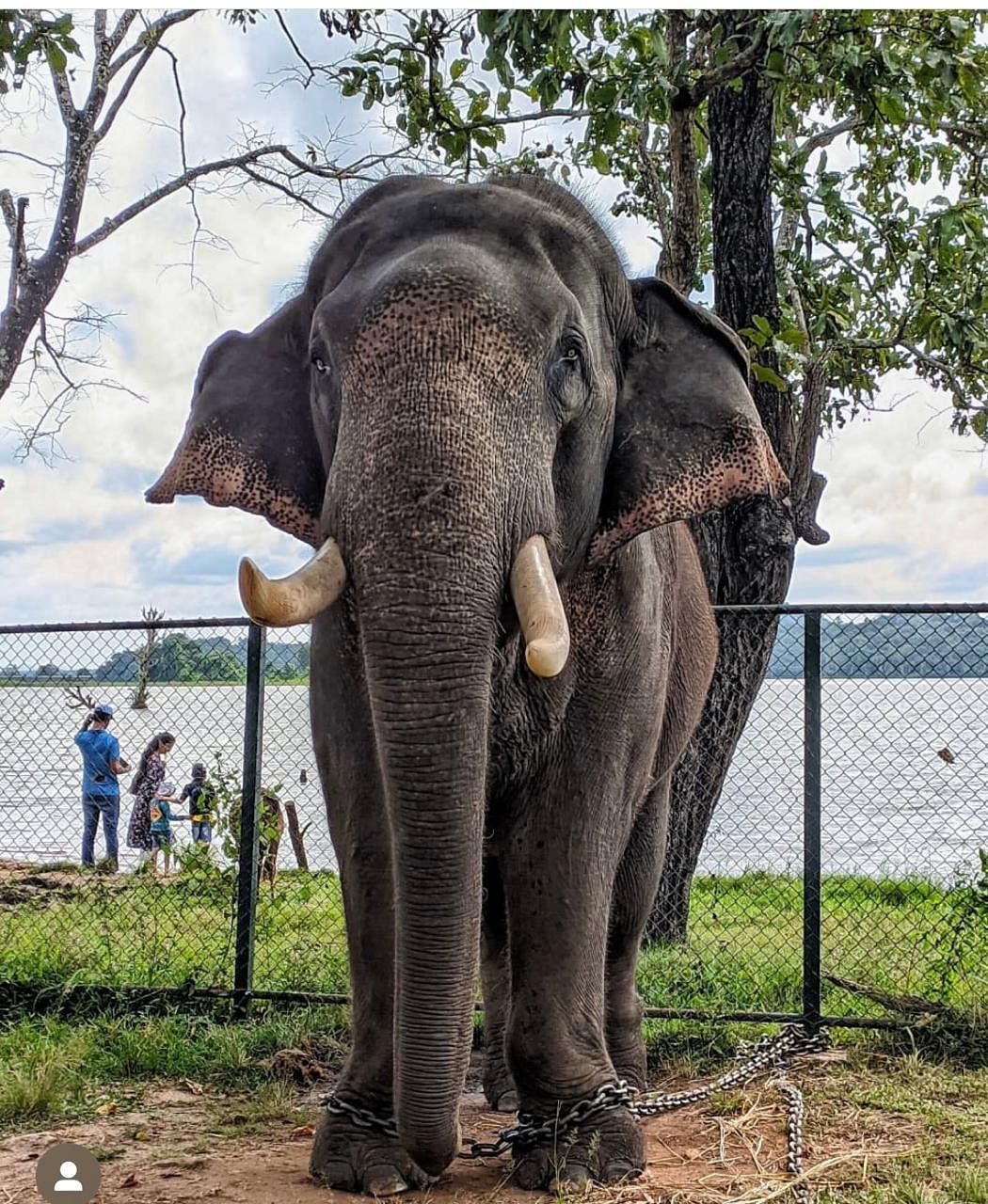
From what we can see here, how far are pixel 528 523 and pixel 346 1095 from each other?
166 cm

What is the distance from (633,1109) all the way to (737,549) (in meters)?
3.66

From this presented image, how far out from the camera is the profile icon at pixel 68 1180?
3.06 m

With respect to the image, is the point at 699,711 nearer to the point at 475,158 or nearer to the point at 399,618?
the point at 399,618

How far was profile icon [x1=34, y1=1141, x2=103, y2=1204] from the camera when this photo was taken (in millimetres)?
3037

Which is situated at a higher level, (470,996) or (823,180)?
(823,180)

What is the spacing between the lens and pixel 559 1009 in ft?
11.4

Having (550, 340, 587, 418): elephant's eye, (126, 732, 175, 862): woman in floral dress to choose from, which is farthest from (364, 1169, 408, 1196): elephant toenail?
(126, 732, 175, 862): woman in floral dress

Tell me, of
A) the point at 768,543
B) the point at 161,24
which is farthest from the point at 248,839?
the point at 161,24

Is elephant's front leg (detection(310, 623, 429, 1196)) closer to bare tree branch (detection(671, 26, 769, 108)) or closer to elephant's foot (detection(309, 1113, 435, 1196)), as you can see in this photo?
elephant's foot (detection(309, 1113, 435, 1196))

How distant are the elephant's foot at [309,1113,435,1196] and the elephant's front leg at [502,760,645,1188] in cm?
29

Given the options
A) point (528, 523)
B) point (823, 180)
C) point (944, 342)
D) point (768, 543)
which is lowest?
point (528, 523)

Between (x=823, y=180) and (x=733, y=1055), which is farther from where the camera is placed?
(x=823, y=180)

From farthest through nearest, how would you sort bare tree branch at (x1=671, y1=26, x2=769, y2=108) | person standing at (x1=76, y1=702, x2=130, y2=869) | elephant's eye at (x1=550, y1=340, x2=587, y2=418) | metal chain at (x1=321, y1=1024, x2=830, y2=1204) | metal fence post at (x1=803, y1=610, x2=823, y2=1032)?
person standing at (x1=76, y1=702, x2=130, y2=869) → bare tree branch at (x1=671, y1=26, x2=769, y2=108) → metal fence post at (x1=803, y1=610, x2=823, y2=1032) → metal chain at (x1=321, y1=1024, x2=830, y2=1204) → elephant's eye at (x1=550, y1=340, x2=587, y2=418)

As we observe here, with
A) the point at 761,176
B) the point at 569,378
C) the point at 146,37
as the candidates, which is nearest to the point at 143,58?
the point at 146,37
